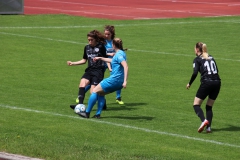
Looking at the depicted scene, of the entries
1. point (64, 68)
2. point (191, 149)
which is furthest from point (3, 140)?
point (64, 68)

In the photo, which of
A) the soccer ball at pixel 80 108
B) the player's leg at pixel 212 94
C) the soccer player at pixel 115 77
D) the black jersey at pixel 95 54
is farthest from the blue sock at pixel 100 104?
the player's leg at pixel 212 94

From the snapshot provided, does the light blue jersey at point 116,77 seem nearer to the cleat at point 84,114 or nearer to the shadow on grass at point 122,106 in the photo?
the cleat at point 84,114

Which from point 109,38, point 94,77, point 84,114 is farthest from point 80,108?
point 109,38

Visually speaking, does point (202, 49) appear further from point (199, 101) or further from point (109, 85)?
point (109, 85)

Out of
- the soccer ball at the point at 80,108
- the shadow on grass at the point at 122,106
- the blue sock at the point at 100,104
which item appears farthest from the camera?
the shadow on grass at the point at 122,106

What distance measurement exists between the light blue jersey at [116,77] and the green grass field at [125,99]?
781 mm

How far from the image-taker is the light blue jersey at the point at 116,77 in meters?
15.4

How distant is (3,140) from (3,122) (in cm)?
195

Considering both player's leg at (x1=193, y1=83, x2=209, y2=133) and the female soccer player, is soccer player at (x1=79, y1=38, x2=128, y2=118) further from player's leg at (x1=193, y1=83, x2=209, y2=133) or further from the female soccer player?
player's leg at (x1=193, y1=83, x2=209, y2=133)

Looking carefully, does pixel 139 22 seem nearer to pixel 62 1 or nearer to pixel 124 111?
pixel 62 1

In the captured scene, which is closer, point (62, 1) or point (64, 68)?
→ point (64, 68)

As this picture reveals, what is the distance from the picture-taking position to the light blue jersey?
1540 centimetres

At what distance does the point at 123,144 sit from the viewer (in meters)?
13.2

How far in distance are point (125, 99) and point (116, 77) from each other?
3792 millimetres
